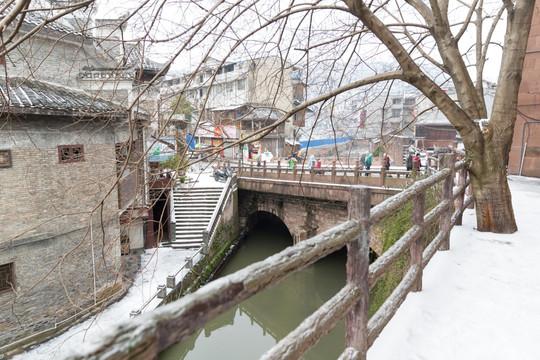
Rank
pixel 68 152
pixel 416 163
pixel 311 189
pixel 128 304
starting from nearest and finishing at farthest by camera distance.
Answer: pixel 68 152 → pixel 128 304 → pixel 416 163 → pixel 311 189

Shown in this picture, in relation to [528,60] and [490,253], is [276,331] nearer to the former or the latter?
[490,253]

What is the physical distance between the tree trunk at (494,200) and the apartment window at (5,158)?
9.87m

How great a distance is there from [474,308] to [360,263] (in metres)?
1.80

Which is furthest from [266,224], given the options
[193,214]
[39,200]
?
[39,200]

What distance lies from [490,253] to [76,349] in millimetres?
4858

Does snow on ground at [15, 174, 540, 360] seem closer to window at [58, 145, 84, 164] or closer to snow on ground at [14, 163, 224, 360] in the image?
snow on ground at [14, 163, 224, 360]

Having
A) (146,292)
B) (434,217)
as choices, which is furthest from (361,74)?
(146,292)

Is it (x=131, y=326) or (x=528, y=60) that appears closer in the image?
(x=131, y=326)

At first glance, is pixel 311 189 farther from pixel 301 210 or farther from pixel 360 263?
pixel 360 263

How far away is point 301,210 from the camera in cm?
1714

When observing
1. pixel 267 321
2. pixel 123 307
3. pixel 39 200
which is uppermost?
pixel 39 200

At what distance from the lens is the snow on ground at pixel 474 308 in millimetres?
2479

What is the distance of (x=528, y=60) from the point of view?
10734 mm

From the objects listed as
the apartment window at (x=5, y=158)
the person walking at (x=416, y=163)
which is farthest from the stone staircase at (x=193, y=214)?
the person walking at (x=416, y=163)
